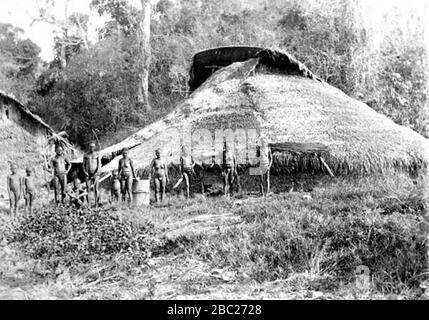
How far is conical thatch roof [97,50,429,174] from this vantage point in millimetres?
11797

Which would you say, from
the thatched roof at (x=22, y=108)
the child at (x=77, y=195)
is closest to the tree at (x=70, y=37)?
the thatched roof at (x=22, y=108)

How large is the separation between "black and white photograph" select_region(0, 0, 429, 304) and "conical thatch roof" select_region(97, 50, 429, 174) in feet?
0.17

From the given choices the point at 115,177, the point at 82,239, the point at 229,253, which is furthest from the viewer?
the point at 115,177

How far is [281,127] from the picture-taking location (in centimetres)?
1262

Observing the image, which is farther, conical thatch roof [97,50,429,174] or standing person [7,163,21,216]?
conical thatch roof [97,50,429,174]

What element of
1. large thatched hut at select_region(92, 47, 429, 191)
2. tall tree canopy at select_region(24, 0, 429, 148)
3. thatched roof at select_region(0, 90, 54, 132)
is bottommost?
large thatched hut at select_region(92, 47, 429, 191)

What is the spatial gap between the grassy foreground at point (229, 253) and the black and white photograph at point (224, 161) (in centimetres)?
3

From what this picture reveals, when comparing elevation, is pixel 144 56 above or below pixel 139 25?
below

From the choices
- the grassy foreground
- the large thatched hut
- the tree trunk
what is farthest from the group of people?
the tree trunk

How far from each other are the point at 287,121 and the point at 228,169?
2.15 meters

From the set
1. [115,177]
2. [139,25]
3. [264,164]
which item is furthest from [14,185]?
[139,25]

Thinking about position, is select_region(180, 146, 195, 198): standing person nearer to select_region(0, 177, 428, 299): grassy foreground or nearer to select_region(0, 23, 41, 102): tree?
select_region(0, 177, 428, 299): grassy foreground

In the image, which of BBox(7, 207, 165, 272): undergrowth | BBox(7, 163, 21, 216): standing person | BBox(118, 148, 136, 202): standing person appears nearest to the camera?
BBox(7, 207, 165, 272): undergrowth

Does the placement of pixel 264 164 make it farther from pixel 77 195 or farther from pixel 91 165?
pixel 77 195
